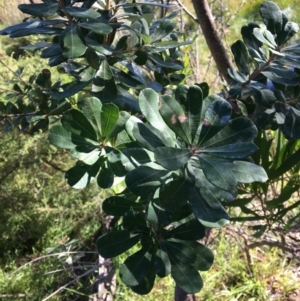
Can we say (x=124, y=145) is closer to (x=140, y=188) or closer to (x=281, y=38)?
(x=140, y=188)

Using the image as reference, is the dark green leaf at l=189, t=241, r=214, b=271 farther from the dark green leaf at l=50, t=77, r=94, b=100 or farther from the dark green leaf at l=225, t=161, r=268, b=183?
the dark green leaf at l=50, t=77, r=94, b=100

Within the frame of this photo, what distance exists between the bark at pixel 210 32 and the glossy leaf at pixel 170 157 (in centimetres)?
60

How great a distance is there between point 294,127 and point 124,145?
12.3 inches

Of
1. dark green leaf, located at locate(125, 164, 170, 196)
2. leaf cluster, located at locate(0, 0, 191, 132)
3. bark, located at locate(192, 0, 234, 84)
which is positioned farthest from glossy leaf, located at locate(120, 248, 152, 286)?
bark, located at locate(192, 0, 234, 84)

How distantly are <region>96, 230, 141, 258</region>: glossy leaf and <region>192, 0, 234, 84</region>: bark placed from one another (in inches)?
24.3

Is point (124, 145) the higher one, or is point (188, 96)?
point (188, 96)

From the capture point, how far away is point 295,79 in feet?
2.21

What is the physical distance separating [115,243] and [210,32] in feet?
2.14

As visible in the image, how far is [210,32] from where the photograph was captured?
976 mm

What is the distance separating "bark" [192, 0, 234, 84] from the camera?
95cm

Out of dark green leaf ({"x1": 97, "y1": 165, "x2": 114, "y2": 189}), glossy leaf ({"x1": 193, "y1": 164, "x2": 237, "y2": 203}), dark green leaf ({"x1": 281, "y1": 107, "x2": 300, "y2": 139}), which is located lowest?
dark green leaf ({"x1": 97, "y1": 165, "x2": 114, "y2": 189})

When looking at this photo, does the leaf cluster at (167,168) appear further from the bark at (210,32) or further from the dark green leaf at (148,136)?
the bark at (210,32)

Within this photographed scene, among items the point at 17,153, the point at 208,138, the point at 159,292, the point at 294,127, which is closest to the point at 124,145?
the point at 208,138

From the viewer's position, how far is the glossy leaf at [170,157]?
444 mm
